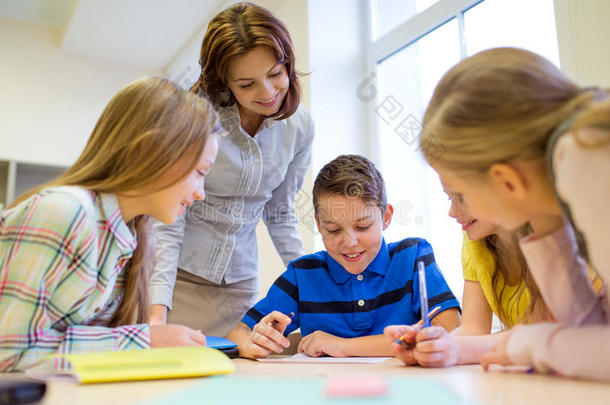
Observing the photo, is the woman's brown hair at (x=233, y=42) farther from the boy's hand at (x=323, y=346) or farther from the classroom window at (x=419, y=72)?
the classroom window at (x=419, y=72)

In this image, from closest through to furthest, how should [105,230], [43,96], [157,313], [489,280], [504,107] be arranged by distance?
1. [504,107]
2. [105,230]
3. [489,280]
4. [157,313]
5. [43,96]

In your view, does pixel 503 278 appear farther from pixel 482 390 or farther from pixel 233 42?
pixel 233 42

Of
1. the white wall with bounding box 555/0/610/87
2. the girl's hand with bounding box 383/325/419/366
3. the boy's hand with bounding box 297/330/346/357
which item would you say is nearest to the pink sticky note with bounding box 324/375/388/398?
the girl's hand with bounding box 383/325/419/366

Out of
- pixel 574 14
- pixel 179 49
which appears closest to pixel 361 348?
pixel 574 14

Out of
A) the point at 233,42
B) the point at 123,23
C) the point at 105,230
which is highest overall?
the point at 123,23

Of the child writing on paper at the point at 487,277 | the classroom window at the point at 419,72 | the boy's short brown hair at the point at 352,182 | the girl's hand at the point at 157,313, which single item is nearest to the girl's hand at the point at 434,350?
the child writing on paper at the point at 487,277

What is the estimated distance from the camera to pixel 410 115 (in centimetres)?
221

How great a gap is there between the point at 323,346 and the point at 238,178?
0.49m

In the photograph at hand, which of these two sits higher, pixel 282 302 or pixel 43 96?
pixel 43 96

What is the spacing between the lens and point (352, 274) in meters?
1.34

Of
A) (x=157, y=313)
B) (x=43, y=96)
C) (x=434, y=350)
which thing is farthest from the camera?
(x=43, y=96)

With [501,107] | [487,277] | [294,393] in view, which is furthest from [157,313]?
[501,107]

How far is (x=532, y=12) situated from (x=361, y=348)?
46.8 inches

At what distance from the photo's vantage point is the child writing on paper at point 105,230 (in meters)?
0.73
